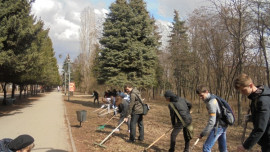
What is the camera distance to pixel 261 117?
113 inches

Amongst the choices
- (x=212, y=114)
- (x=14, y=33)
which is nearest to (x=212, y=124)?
(x=212, y=114)

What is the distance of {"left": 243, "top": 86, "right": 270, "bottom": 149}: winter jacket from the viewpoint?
2.85 meters

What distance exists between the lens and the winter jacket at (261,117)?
2.85 metres

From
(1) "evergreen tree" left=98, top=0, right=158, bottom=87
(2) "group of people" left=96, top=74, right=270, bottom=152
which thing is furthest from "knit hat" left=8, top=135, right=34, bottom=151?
(1) "evergreen tree" left=98, top=0, right=158, bottom=87

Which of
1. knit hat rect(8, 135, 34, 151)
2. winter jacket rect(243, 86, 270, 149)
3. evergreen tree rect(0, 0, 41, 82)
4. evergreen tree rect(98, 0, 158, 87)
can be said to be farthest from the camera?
evergreen tree rect(98, 0, 158, 87)

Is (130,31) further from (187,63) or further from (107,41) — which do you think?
(187,63)

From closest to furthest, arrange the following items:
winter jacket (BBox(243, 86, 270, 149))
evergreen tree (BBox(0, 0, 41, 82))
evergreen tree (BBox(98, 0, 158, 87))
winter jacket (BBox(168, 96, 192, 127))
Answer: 1. winter jacket (BBox(243, 86, 270, 149))
2. winter jacket (BBox(168, 96, 192, 127))
3. evergreen tree (BBox(0, 0, 41, 82))
4. evergreen tree (BBox(98, 0, 158, 87))

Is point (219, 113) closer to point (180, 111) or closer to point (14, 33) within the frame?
point (180, 111)

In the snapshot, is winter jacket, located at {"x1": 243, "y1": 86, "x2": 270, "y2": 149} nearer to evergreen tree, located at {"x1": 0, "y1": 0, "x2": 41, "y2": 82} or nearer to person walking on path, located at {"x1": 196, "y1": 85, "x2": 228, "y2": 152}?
person walking on path, located at {"x1": 196, "y1": 85, "x2": 228, "y2": 152}

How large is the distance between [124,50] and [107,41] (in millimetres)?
1992

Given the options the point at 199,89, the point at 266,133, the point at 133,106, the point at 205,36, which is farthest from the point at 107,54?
the point at 266,133

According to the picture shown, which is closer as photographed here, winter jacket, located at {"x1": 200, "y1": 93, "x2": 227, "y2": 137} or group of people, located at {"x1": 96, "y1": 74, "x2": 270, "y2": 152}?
group of people, located at {"x1": 96, "y1": 74, "x2": 270, "y2": 152}

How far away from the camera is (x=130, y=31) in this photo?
2062cm

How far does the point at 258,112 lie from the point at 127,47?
17828 mm
